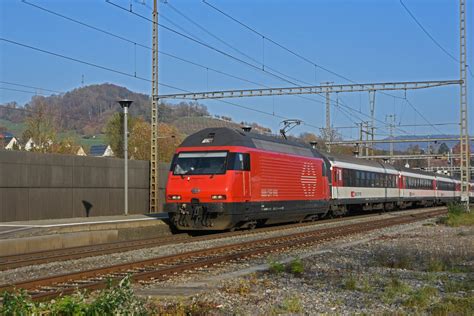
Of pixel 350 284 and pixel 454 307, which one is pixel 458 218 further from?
pixel 454 307

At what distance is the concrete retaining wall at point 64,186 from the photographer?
79.6ft

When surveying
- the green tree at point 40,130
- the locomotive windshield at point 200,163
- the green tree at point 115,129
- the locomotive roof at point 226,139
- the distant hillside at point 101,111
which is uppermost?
the distant hillside at point 101,111

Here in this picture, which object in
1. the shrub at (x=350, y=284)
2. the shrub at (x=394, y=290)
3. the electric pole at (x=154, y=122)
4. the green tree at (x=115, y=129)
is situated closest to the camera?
the shrub at (x=394, y=290)

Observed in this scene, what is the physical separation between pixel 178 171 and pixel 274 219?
550 centimetres

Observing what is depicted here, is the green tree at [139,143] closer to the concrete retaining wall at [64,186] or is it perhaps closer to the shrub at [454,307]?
the concrete retaining wall at [64,186]

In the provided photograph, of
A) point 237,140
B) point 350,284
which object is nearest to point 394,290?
point 350,284

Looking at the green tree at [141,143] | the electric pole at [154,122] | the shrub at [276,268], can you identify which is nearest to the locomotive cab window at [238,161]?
the shrub at [276,268]

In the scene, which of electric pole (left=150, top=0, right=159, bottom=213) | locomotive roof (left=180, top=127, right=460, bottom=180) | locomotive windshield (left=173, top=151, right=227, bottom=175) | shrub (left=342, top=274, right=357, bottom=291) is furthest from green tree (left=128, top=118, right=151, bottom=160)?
shrub (left=342, top=274, right=357, bottom=291)

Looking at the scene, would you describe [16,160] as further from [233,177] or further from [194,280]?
[194,280]

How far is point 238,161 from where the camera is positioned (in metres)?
21.7

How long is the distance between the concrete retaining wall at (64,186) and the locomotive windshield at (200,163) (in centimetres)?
668

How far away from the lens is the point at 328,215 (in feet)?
117

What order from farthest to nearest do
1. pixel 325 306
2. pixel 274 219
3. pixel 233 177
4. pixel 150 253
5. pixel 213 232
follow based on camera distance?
pixel 274 219 < pixel 213 232 < pixel 233 177 < pixel 150 253 < pixel 325 306

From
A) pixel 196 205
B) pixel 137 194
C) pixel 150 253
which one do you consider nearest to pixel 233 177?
pixel 196 205
